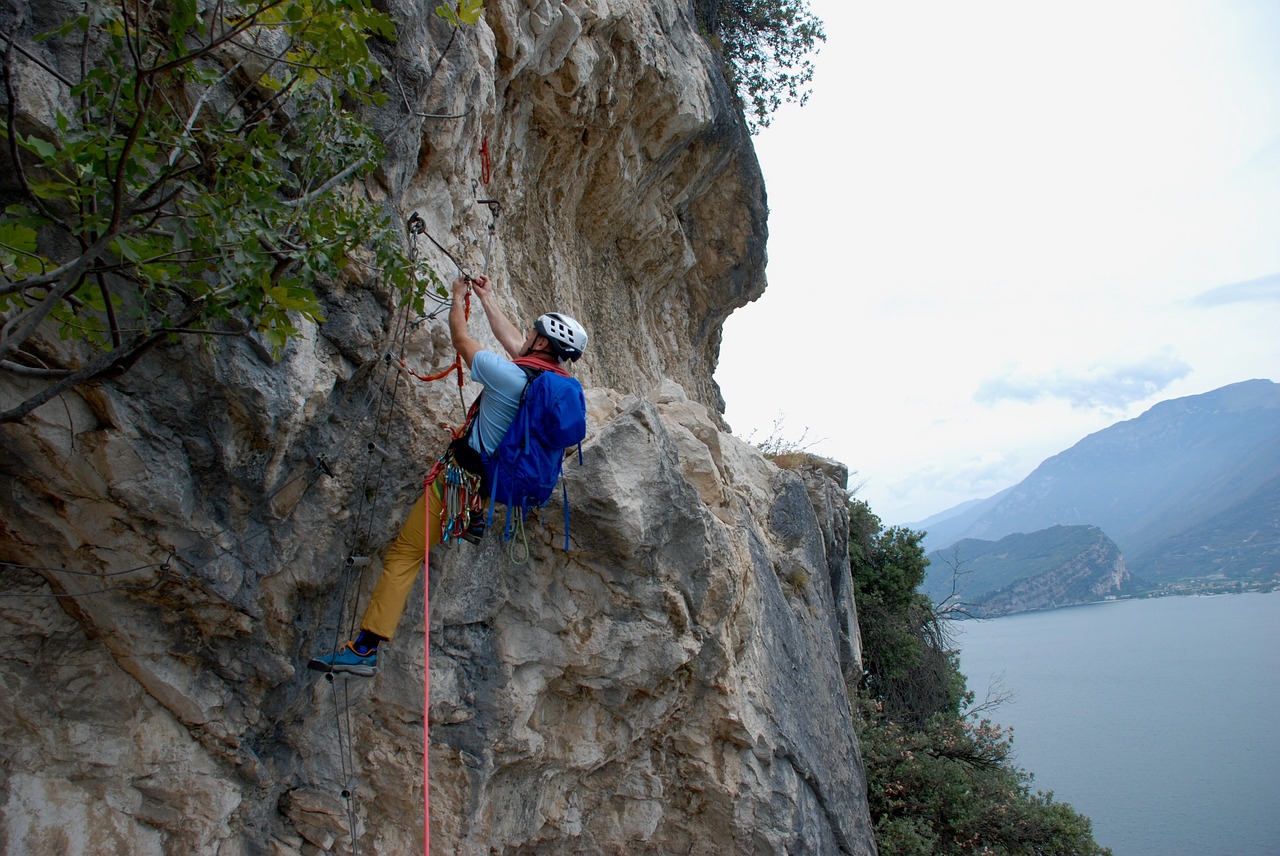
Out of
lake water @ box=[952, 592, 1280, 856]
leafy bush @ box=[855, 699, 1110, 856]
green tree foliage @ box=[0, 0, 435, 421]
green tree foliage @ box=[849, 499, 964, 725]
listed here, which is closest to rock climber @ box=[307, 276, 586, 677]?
green tree foliage @ box=[0, 0, 435, 421]

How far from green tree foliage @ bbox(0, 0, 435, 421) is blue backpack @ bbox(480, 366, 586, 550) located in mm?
1209

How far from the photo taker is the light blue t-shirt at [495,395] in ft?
13.8

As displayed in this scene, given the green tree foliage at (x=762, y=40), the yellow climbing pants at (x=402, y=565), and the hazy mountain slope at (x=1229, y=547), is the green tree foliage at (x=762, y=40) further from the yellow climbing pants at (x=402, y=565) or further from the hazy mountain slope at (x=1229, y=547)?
the hazy mountain slope at (x=1229, y=547)

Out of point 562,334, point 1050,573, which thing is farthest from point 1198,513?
point 562,334

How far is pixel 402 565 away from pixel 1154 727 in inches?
1340

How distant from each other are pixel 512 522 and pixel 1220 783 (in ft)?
95.6

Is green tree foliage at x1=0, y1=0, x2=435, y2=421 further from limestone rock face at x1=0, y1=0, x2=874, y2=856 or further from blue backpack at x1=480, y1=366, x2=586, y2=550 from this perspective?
blue backpack at x1=480, y1=366, x2=586, y2=550

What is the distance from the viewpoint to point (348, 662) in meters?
4.13

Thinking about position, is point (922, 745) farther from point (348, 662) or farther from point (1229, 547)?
point (1229, 547)

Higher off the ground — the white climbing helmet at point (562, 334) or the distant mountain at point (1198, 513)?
the distant mountain at point (1198, 513)

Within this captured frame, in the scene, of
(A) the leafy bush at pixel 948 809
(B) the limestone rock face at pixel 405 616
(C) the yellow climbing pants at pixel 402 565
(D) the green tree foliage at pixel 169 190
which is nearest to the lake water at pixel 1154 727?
(A) the leafy bush at pixel 948 809

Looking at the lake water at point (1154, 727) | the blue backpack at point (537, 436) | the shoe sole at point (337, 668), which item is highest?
the blue backpack at point (537, 436)

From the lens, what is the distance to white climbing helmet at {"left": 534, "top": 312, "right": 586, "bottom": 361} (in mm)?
4477

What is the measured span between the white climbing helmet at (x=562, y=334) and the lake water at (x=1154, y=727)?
15.2 m
